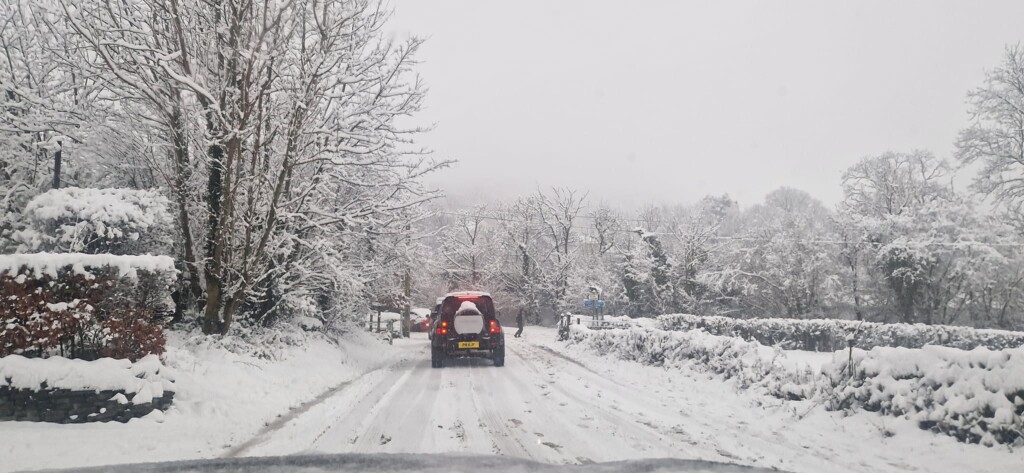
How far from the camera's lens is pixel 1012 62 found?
22.8 meters

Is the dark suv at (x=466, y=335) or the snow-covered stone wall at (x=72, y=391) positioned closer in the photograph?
the snow-covered stone wall at (x=72, y=391)

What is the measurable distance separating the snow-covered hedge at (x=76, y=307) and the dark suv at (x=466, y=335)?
734cm

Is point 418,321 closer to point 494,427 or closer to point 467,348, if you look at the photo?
point 467,348

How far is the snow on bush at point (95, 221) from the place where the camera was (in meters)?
11.2

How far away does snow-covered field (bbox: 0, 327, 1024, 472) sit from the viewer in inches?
212

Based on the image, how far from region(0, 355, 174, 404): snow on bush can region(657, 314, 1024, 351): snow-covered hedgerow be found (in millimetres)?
19081

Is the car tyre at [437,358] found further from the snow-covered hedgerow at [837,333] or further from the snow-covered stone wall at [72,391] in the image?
the snow-covered hedgerow at [837,333]

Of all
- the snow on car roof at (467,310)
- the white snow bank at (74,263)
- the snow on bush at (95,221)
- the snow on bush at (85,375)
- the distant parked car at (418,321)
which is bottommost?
the distant parked car at (418,321)

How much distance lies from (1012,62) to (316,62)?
90.0ft

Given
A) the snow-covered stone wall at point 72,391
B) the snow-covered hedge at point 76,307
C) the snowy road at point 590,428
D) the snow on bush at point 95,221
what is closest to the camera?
the snowy road at point 590,428

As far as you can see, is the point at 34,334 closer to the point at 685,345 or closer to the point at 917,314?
the point at 685,345

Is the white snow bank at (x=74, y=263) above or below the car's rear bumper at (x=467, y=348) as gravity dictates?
above

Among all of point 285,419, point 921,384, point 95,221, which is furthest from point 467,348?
point 921,384

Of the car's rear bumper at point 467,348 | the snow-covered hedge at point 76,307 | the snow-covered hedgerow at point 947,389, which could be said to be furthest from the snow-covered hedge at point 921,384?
the snow-covered hedge at point 76,307
